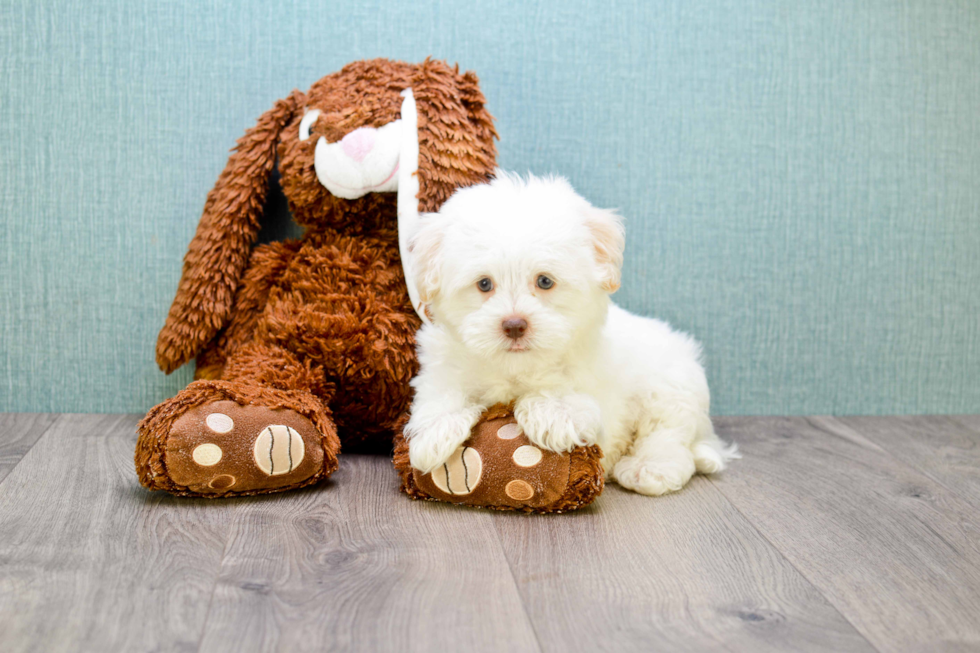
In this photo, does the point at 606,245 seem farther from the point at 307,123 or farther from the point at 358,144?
the point at 307,123

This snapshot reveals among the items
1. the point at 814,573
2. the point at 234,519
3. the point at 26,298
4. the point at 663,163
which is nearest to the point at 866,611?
the point at 814,573

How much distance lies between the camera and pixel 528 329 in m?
1.28

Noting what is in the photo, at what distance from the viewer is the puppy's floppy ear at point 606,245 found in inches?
52.9

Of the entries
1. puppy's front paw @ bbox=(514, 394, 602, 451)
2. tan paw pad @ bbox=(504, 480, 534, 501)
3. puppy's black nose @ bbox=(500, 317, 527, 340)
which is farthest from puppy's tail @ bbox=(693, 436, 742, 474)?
puppy's black nose @ bbox=(500, 317, 527, 340)

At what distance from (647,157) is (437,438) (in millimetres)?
986

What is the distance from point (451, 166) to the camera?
1628 millimetres

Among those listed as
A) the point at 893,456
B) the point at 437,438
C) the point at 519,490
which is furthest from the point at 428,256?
the point at 893,456

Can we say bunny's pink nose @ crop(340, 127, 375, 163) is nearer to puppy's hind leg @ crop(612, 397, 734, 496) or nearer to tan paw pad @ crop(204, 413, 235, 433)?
tan paw pad @ crop(204, 413, 235, 433)

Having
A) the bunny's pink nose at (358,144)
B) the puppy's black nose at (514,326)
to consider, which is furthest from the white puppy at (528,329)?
the bunny's pink nose at (358,144)

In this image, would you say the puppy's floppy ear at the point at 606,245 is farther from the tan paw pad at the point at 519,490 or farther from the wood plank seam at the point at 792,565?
the wood plank seam at the point at 792,565

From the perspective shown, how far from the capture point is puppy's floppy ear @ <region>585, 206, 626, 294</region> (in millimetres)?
1345

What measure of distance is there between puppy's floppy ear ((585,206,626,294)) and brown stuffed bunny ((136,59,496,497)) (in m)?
0.38

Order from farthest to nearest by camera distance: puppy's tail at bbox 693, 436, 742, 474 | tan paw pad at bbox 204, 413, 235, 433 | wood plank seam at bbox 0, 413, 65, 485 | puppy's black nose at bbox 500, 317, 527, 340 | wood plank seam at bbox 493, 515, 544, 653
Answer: puppy's tail at bbox 693, 436, 742, 474 → wood plank seam at bbox 0, 413, 65, 485 → tan paw pad at bbox 204, 413, 235, 433 → puppy's black nose at bbox 500, 317, 527, 340 → wood plank seam at bbox 493, 515, 544, 653

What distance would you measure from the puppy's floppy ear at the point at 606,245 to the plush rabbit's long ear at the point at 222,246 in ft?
2.54
